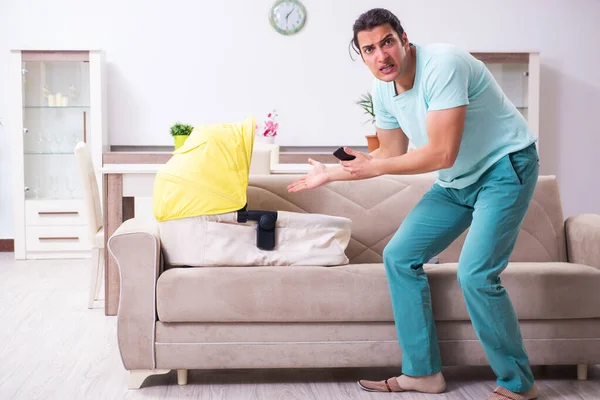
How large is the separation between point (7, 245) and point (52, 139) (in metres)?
1.02

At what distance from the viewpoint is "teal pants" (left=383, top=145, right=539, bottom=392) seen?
89.5 inches

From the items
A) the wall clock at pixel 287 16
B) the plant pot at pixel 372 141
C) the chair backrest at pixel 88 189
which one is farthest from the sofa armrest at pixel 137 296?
the wall clock at pixel 287 16

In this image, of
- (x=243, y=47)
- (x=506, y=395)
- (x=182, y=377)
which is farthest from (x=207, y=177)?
(x=243, y=47)

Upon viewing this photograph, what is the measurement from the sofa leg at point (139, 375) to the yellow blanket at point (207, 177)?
0.54 metres

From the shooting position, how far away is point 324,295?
252 centimetres

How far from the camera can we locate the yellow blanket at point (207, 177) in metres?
2.63

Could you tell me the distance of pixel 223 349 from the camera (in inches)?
99.5

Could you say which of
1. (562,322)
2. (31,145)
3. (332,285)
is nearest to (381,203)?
(332,285)

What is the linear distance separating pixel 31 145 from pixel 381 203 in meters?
3.87

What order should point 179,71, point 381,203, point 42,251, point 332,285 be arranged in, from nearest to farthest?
point 332,285, point 381,203, point 42,251, point 179,71

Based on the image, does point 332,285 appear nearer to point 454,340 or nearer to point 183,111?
point 454,340

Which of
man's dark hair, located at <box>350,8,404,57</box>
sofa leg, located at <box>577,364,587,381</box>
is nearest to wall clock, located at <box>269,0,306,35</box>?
man's dark hair, located at <box>350,8,404,57</box>

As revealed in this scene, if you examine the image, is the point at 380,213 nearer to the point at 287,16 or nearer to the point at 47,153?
the point at 287,16

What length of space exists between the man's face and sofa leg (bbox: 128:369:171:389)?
1276 mm
